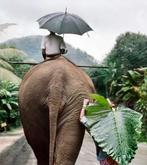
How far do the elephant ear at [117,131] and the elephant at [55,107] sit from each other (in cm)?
34

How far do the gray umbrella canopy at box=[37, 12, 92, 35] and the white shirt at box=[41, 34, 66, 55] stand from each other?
88 mm

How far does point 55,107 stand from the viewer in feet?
18.4

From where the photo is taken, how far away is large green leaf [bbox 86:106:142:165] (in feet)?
16.2

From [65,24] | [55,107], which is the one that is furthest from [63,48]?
[55,107]

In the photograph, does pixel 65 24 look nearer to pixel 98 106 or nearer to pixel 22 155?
pixel 98 106

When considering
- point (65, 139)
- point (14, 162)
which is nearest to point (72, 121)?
point (65, 139)

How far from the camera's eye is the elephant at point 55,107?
549 cm

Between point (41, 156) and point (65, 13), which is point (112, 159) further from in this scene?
point (65, 13)

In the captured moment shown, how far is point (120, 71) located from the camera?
132ft

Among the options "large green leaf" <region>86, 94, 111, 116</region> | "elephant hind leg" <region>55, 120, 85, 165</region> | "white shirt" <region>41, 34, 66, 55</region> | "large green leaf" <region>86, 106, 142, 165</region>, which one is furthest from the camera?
"white shirt" <region>41, 34, 66, 55</region>

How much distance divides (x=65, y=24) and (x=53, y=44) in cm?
28

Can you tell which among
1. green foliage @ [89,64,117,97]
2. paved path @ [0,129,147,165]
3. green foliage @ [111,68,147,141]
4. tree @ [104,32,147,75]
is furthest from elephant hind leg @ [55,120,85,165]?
green foliage @ [89,64,117,97]

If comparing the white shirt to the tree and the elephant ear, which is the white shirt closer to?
the elephant ear

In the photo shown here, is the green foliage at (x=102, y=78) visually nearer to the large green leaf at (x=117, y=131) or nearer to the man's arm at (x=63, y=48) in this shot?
the man's arm at (x=63, y=48)
